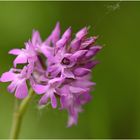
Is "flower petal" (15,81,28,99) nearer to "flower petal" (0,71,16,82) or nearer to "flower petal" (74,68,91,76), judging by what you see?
"flower petal" (0,71,16,82)

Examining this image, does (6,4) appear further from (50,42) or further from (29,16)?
(50,42)

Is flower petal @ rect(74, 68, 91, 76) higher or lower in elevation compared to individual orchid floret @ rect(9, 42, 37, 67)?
lower

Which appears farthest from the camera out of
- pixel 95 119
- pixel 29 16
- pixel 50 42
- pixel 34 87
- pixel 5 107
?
pixel 29 16

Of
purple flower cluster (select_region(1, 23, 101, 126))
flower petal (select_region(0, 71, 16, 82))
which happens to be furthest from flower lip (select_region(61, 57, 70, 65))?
flower petal (select_region(0, 71, 16, 82))

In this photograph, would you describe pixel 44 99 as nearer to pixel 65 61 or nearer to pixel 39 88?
pixel 39 88

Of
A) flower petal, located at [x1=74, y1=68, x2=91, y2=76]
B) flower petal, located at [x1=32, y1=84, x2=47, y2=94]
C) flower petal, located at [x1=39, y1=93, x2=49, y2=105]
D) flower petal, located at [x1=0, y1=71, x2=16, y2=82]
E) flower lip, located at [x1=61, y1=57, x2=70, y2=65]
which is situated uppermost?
flower lip, located at [x1=61, y1=57, x2=70, y2=65]

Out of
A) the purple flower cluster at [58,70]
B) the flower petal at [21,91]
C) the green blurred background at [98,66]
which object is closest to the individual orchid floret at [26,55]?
the purple flower cluster at [58,70]

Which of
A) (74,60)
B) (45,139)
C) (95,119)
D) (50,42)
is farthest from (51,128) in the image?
(74,60)

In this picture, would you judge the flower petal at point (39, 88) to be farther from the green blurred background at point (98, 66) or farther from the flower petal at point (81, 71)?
the green blurred background at point (98, 66)
